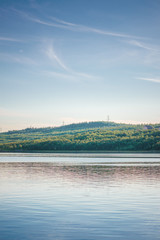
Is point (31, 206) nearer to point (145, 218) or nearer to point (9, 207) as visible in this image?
point (9, 207)

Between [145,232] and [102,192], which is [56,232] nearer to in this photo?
[145,232]

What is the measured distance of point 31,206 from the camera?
24.5m

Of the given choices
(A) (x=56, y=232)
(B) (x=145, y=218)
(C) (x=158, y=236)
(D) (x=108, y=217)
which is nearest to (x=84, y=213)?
(D) (x=108, y=217)

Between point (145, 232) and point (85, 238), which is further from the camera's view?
point (145, 232)

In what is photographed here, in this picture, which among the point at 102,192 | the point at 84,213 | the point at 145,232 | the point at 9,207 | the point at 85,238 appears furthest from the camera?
the point at 102,192

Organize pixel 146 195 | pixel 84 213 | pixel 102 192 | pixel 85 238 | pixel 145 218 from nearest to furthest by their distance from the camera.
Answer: pixel 85 238, pixel 145 218, pixel 84 213, pixel 146 195, pixel 102 192

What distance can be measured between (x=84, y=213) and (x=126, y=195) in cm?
878

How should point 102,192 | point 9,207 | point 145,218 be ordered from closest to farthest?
1. point 145,218
2. point 9,207
3. point 102,192

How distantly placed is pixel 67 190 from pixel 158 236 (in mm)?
17210

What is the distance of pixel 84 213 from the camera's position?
22375 mm

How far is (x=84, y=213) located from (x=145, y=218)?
377cm

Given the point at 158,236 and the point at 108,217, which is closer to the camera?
the point at 158,236

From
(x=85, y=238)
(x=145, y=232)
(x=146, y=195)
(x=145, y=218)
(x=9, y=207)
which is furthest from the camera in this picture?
(x=146, y=195)

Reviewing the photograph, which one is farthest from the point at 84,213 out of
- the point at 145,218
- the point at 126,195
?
the point at 126,195
